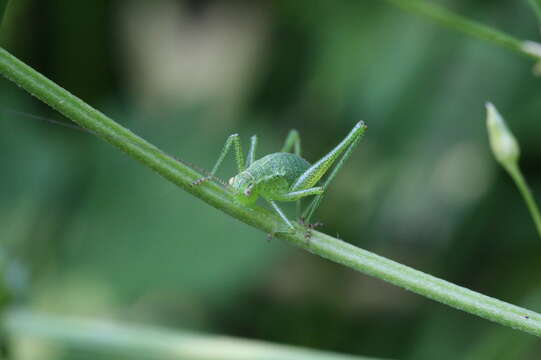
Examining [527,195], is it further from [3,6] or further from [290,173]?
[3,6]

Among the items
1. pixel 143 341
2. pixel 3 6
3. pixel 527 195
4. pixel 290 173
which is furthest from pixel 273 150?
pixel 3 6

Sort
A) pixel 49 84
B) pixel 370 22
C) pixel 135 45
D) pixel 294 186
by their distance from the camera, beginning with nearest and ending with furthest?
pixel 49 84 < pixel 294 186 < pixel 370 22 < pixel 135 45

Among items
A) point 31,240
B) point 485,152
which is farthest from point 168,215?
point 485,152

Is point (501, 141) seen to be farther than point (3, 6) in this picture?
Yes

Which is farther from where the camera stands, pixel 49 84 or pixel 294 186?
pixel 294 186

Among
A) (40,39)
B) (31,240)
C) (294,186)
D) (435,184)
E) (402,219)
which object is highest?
(40,39)

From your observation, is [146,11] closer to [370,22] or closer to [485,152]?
[370,22]

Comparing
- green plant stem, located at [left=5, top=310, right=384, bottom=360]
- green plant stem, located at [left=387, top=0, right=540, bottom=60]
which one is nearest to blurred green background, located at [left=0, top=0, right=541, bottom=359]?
green plant stem, located at [left=5, top=310, right=384, bottom=360]
